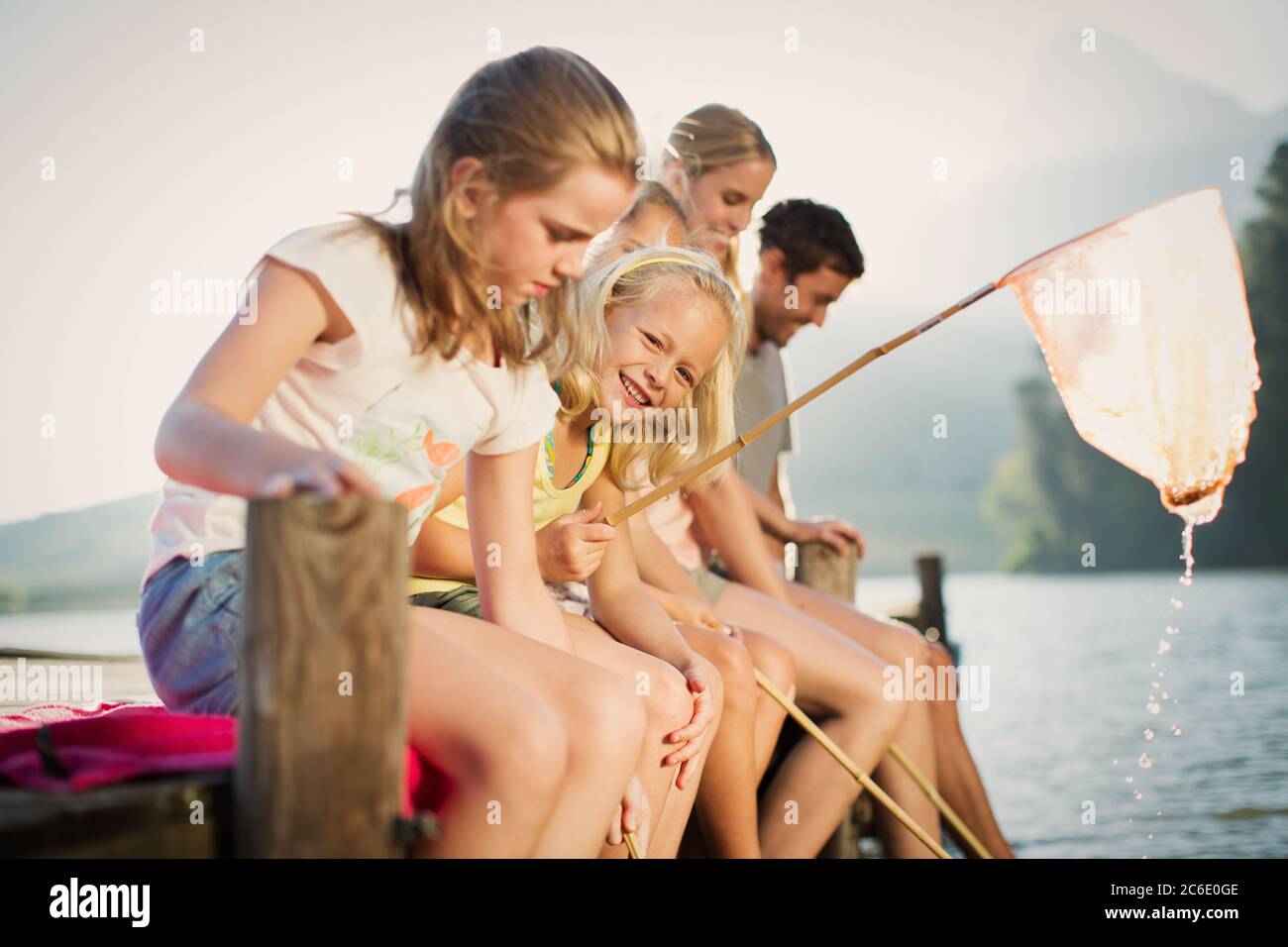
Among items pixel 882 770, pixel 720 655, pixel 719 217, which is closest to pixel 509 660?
pixel 720 655

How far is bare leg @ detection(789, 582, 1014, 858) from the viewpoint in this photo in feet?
11.0

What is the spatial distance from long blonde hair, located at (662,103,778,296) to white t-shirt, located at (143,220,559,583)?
1.63 m

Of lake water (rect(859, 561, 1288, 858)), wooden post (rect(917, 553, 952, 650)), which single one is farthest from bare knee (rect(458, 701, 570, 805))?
lake water (rect(859, 561, 1288, 858))

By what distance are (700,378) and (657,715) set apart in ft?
2.48

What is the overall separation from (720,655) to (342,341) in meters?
1.04

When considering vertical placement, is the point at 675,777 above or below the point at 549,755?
below

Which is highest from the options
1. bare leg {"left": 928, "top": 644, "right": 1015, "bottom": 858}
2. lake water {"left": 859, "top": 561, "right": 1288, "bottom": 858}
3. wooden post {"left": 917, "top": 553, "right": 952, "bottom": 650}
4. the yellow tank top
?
the yellow tank top

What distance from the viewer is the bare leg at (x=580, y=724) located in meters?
1.74

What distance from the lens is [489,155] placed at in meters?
1.81

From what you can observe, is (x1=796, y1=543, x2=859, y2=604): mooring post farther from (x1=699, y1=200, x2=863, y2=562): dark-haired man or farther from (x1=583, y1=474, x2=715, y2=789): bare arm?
(x1=583, y1=474, x2=715, y2=789): bare arm

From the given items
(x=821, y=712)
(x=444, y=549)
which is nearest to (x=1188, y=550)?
(x=821, y=712)

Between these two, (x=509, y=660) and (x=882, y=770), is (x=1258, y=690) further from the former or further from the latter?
(x=509, y=660)

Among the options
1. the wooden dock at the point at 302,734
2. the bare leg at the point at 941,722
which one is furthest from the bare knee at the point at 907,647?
the wooden dock at the point at 302,734
